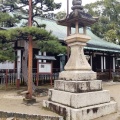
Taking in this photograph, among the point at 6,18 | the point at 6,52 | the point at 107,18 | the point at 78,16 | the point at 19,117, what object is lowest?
the point at 19,117

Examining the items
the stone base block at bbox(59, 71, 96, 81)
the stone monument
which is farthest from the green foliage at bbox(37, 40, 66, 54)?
the stone base block at bbox(59, 71, 96, 81)

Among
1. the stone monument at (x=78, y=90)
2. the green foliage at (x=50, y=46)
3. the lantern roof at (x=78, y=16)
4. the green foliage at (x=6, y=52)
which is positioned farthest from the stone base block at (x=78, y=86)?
the green foliage at (x=6, y=52)

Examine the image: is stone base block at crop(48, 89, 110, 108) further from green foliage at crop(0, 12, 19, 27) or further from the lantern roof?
green foliage at crop(0, 12, 19, 27)

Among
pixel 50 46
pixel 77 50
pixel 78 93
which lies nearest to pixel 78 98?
pixel 78 93

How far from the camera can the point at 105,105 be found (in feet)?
20.5

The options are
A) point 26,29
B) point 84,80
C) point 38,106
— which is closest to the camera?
point 84,80

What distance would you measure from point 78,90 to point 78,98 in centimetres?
31

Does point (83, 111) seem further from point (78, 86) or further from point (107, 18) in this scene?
point (107, 18)

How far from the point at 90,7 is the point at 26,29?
873 inches

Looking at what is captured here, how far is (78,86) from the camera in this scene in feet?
19.3

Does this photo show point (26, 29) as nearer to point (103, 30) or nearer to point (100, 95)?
point (100, 95)

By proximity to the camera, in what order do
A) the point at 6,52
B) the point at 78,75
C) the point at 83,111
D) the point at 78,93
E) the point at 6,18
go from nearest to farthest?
1. the point at 83,111
2. the point at 78,93
3. the point at 78,75
4. the point at 6,52
5. the point at 6,18

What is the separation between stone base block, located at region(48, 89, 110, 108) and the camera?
5641 mm

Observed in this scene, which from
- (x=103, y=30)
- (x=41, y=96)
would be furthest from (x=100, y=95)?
(x=103, y=30)
